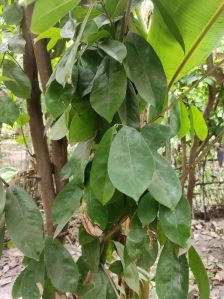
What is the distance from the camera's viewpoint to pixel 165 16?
429mm

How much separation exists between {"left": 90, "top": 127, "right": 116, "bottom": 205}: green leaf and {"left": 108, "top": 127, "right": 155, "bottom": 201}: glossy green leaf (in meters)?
0.02

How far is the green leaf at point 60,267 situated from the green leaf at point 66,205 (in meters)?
0.07

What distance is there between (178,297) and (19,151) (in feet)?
8.95

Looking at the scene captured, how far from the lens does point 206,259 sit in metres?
2.03

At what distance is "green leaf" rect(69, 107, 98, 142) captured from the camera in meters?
0.48

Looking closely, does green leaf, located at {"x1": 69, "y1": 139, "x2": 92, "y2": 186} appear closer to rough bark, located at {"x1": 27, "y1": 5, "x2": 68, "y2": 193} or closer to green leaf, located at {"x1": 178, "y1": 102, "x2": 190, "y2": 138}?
rough bark, located at {"x1": 27, "y1": 5, "x2": 68, "y2": 193}

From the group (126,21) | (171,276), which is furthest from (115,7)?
(171,276)

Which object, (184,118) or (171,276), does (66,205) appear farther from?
(184,118)

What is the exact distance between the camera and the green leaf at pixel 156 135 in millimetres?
432

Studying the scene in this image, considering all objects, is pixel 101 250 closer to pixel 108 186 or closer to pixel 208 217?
pixel 108 186

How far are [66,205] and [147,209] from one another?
14 cm

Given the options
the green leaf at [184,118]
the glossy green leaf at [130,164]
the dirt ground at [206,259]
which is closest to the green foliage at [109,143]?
the glossy green leaf at [130,164]

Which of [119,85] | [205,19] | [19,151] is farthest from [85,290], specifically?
[19,151]

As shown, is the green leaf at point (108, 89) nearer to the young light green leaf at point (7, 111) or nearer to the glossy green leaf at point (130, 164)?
the glossy green leaf at point (130, 164)
